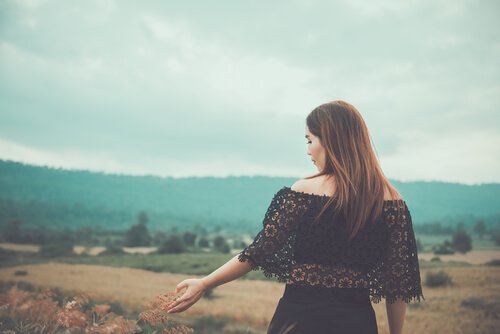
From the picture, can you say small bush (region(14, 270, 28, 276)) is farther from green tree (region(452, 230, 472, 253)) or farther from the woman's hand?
green tree (region(452, 230, 472, 253))

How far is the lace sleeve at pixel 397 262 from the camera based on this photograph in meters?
1.87

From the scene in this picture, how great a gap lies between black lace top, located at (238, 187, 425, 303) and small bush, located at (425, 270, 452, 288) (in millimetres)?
29144

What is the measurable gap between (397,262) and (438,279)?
29813mm

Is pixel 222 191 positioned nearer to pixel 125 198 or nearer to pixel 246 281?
pixel 125 198

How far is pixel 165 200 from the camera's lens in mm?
101750

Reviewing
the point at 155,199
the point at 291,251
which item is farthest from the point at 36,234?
the point at 291,251

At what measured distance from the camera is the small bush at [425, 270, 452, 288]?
92.2 ft

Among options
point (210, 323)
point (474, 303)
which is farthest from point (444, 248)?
point (210, 323)

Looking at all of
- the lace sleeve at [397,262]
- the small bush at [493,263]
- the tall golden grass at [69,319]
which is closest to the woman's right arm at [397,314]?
the lace sleeve at [397,262]

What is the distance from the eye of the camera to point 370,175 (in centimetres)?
178

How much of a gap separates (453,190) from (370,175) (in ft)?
281

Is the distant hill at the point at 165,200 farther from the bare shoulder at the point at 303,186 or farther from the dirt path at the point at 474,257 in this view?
the bare shoulder at the point at 303,186

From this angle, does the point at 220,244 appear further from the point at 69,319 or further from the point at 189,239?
the point at 69,319

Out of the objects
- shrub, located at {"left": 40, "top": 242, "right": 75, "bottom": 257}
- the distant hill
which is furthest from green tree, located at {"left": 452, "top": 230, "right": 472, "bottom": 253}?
shrub, located at {"left": 40, "top": 242, "right": 75, "bottom": 257}
